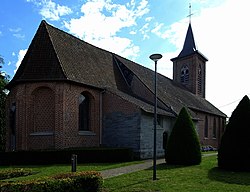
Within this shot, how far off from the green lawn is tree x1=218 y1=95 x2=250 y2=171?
720 millimetres

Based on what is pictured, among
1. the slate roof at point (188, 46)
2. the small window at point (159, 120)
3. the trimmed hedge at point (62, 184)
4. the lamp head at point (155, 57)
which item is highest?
the slate roof at point (188, 46)

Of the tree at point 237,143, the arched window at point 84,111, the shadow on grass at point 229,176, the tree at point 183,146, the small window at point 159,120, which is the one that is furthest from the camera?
the small window at point 159,120

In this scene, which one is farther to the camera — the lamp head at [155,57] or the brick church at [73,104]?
the brick church at [73,104]

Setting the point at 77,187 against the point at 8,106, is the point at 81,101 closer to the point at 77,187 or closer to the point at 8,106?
the point at 8,106

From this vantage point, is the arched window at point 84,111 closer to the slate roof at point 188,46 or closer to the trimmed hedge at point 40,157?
the trimmed hedge at point 40,157

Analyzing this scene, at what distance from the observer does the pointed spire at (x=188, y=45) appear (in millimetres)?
43438

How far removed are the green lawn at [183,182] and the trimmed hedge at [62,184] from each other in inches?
22.5

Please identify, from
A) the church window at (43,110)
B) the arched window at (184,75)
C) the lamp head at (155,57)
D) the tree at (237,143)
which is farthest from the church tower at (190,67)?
the lamp head at (155,57)

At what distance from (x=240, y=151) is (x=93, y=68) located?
46.1 feet

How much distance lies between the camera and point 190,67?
142 ft

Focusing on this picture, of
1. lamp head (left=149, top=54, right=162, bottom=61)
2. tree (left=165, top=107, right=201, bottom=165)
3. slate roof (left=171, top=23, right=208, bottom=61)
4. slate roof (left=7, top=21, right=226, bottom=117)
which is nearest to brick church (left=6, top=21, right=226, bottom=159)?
slate roof (left=7, top=21, right=226, bottom=117)

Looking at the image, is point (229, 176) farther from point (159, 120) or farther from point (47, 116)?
point (47, 116)

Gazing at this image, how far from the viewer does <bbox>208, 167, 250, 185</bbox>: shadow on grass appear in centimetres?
1141

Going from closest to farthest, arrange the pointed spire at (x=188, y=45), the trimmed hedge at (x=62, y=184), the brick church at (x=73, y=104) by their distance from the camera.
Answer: the trimmed hedge at (x=62, y=184), the brick church at (x=73, y=104), the pointed spire at (x=188, y=45)
